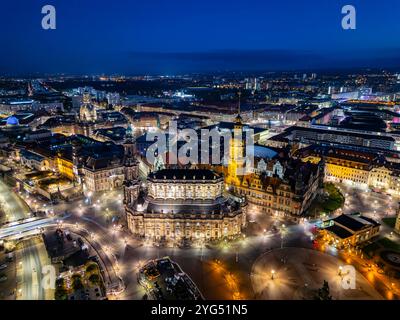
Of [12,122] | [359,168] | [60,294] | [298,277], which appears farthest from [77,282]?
[12,122]

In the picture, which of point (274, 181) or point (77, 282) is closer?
point (77, 282)

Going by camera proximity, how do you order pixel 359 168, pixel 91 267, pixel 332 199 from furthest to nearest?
A: pixel 359 168 < pixel 332 199 < pixel 91 267

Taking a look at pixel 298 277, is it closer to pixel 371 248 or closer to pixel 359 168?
pixel 371 248

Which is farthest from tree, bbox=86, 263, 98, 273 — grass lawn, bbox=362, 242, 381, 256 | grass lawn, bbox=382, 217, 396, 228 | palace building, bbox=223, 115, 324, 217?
grass lawn, bbox=382, 217, 396, 228

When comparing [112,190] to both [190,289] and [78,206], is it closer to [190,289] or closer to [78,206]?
[78,206]

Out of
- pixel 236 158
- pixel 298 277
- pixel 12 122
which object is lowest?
pixel 298 277

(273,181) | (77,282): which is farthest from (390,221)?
(77,282)

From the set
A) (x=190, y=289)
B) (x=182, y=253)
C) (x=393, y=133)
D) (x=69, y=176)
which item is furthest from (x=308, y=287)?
(x=393, y=133)

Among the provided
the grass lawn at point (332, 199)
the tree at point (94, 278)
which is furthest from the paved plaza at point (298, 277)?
the tree at point (94, 278)

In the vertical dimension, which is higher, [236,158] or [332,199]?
[236,158]

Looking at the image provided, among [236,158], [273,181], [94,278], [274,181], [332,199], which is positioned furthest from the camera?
[236,158]
